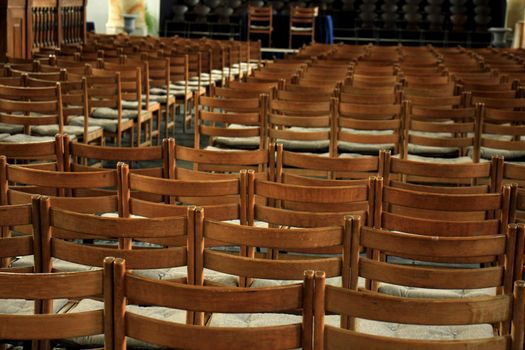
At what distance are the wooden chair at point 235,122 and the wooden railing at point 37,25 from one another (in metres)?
5.34

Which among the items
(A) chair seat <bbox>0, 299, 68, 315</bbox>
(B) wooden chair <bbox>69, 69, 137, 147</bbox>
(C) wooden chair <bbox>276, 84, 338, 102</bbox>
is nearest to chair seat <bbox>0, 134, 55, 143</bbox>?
(B) wooden chair <bbox>69, 69, 137, 147</bbox>

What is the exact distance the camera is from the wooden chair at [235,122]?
5.73m

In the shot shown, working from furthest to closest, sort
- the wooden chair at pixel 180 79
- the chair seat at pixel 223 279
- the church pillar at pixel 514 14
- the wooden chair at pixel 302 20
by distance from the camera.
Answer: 1. the church pillar at pixel 514 14
2. the wooden chair at pixel 302 20
3. the wooden chair at pixel 180 79
4. the chair seat at pixel 223 279

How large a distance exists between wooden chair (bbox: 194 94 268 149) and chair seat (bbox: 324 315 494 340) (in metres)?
2.95

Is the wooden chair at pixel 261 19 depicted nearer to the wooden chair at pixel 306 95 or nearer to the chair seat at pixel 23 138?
the wooden chair at pixel 306 95

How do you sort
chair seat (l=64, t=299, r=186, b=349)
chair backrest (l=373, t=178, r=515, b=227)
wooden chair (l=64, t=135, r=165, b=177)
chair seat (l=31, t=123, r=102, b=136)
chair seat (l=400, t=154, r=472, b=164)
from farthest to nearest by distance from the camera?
chair seat (l=31, t=123, r=102, b=136), chair seat (l=400, t=154, r=472, b=164), wooden chair (l=64, t=135, r=165, b=177), chair backrest (l=373, t=178, r=515, b=227), chair seat (l=64, t=299, r=186, b=349)

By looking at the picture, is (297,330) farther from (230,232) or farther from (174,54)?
(174,54)

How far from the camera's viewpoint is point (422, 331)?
2848 mm

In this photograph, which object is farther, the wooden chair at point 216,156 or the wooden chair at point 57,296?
the wooden chair at point 216,156

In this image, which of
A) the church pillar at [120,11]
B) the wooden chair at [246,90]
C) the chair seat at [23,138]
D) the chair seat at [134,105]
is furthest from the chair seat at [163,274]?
the church pillar at [120,11]

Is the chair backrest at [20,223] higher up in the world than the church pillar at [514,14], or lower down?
lower down

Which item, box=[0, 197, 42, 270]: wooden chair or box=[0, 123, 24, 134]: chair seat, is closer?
box=[0, 197, 42, 270]: wooden chair

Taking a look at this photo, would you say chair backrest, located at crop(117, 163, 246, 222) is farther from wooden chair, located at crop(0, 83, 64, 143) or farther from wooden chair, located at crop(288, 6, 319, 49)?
wooden chair, located at crop(288, 6, 319, 49)

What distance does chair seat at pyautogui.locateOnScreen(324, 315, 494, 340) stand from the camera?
2812 millimetres
